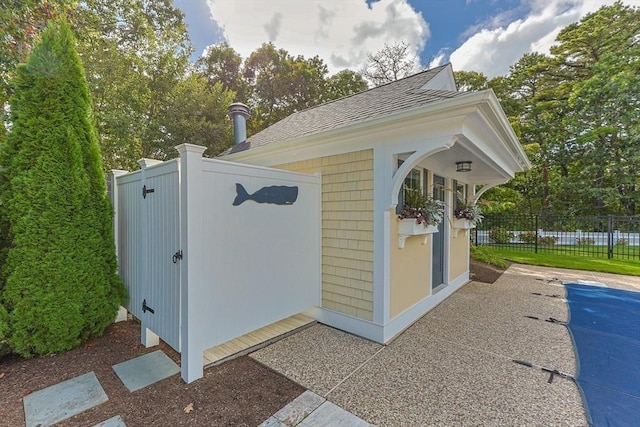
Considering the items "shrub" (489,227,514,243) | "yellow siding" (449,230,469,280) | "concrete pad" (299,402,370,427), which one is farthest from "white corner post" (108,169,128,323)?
"shrub" (489,227,514,243)

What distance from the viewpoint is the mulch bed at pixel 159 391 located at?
2053mm

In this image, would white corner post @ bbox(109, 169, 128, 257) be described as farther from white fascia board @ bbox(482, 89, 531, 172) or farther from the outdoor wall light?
the outdoor wall light

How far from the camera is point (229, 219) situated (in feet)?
9.45

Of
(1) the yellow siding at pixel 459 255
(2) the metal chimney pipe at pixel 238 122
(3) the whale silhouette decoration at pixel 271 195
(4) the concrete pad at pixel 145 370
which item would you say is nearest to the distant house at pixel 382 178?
(3) the whale silhouette decoration at pixel 271 195

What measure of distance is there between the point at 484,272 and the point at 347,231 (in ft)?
17.7

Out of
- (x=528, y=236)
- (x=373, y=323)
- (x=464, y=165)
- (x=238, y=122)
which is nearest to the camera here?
(x=373, y=323)

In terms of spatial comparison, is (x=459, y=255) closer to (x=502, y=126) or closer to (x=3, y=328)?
(x=502, y=126)

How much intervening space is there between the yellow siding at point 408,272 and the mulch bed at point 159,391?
1784 millimetres

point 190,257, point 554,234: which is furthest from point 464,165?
point 554,234

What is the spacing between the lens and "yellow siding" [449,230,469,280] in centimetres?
552

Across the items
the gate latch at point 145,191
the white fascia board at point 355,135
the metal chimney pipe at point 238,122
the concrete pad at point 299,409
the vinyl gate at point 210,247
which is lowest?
the concrete pad at point 299,409

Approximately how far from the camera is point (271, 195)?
329 centimetres

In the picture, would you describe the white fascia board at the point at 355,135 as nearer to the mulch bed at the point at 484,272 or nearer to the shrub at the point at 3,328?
the shrub at the point at 3,328

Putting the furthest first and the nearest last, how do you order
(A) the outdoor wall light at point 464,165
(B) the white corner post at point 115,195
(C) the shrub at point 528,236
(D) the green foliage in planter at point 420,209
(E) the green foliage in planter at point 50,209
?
(C) the shrub at point 528,236 < (A) the outdoor wall light at point 464,165 < (B) the white corner post at point 115,195 < (D) the green foliage in planter at point 420,209 < (E) the green foliage in planter at point 50,209
